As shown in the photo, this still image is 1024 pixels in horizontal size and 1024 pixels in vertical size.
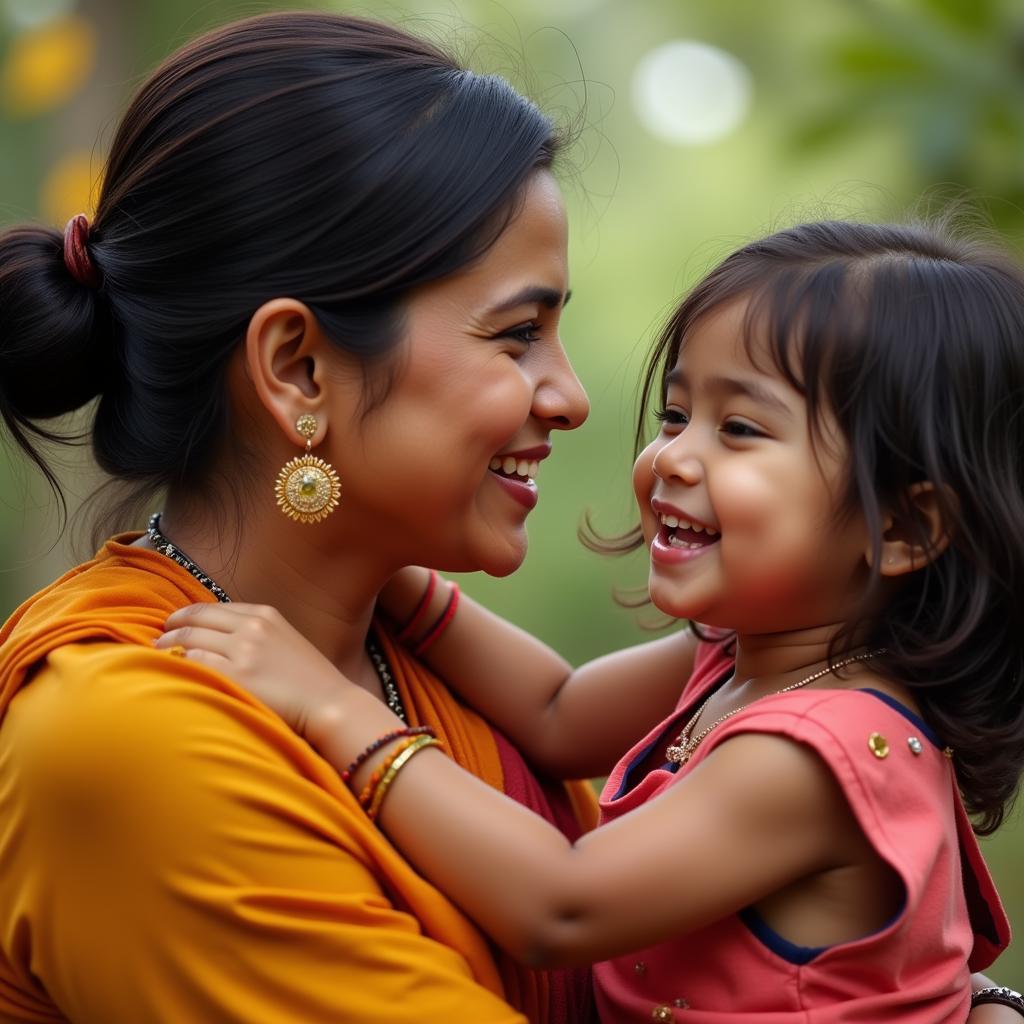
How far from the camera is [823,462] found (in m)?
2.03

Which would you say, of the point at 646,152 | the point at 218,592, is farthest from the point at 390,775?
the point at 646,152

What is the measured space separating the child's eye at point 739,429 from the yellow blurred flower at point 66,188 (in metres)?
3.39

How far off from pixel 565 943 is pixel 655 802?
219 millimetres

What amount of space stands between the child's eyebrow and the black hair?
1.34 feet

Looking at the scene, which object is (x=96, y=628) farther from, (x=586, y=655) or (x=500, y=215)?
(x=586, y=655)

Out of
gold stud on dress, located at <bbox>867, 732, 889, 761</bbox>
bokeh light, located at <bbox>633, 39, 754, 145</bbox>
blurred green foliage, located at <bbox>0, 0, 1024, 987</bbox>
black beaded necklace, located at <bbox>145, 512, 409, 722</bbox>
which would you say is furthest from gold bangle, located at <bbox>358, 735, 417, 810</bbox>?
bokeh light, located at <bbox>633, 39, 754, 145</bbox>

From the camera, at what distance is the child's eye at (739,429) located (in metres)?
2.07

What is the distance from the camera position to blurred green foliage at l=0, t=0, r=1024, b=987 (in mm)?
2803

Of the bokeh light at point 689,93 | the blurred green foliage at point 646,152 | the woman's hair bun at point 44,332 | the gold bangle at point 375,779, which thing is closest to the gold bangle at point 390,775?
the gold bangle at point 375,779

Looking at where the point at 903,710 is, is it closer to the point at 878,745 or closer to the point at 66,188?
the point at 878,745

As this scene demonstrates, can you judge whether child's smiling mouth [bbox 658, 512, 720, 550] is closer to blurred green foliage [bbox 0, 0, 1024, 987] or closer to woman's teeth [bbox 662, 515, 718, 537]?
woman's teeth [bbox 662, 515, 718, 537]

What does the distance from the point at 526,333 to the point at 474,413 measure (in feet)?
0.65

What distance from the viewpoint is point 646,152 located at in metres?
7.55

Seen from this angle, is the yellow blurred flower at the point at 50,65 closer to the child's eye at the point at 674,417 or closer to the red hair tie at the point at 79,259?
the red hair tie at the point at 79,259
